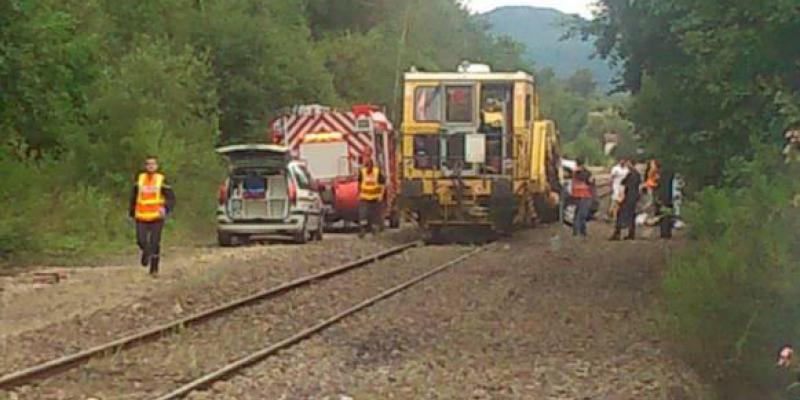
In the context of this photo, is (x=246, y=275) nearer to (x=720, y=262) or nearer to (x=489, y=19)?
(x=720, y=262)

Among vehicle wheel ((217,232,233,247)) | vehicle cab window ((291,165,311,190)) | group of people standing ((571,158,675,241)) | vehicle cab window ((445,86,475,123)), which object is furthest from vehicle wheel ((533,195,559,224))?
vehicle wheel ((217,232,233,247))

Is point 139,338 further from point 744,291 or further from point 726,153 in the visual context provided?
point 744,291

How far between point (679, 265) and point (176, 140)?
86.0 ft

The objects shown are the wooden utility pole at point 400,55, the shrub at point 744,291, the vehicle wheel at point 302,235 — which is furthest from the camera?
the wooden utility pole at point 400,55

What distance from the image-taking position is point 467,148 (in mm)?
31031

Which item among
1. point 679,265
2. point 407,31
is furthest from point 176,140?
point 407,31

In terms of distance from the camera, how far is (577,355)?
47.3 ft

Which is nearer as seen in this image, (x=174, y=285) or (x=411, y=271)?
(x=174, y=285)

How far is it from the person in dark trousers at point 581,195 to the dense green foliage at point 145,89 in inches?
301

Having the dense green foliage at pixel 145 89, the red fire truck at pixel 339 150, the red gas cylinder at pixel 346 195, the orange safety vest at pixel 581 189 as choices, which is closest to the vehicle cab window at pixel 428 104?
the orange safety vest at pixel 581 189

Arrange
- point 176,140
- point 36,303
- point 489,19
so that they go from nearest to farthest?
point 36,303
point 176,140
point 489,19

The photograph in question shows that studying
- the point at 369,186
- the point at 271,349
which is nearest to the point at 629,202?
the point at 369,186

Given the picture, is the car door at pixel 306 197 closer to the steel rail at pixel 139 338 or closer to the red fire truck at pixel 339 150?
the red fire truck at pixel 339 150

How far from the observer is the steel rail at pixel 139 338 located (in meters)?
12.7
